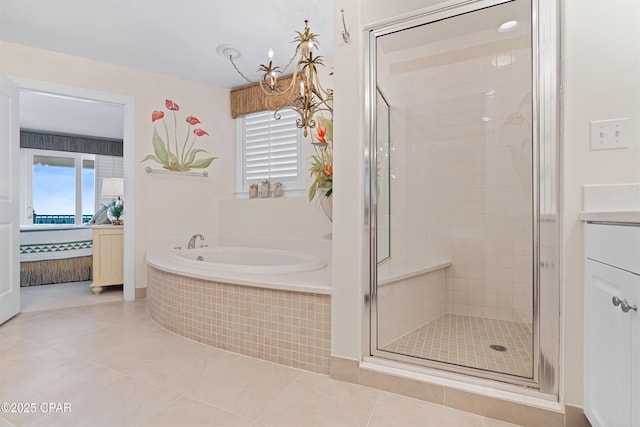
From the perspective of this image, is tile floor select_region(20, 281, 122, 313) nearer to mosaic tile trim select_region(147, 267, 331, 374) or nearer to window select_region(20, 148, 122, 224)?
mosaic tile trim select_region(147, 267, 331, 374)

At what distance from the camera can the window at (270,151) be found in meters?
3.47

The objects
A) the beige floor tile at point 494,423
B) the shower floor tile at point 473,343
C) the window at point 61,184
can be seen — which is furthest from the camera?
the window at point 61,184

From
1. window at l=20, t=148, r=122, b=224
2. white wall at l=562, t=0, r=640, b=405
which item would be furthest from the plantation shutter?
window at l=20, t=148, r=122, b=224

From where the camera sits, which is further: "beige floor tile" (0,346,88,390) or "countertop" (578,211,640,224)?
"beige floor tile" (0,346,88,390)

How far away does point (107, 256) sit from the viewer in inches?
136

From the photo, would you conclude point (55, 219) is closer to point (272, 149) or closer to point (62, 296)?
point (62, 296)

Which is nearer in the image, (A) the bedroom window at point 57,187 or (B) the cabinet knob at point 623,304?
(B) the cabinet knob at point 623,304

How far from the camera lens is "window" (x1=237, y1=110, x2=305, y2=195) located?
347cm

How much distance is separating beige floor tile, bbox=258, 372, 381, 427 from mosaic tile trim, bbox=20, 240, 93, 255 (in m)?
3.92

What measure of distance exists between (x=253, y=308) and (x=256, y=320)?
0.23ft

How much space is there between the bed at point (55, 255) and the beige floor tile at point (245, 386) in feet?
11.5

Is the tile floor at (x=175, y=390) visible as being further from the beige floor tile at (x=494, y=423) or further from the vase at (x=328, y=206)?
the vase at (x=328, y=206)

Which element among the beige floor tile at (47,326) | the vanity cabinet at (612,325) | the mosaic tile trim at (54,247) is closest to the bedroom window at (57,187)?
the mosaic tile trim at (54,247)

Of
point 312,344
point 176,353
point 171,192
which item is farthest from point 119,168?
point 312,344
